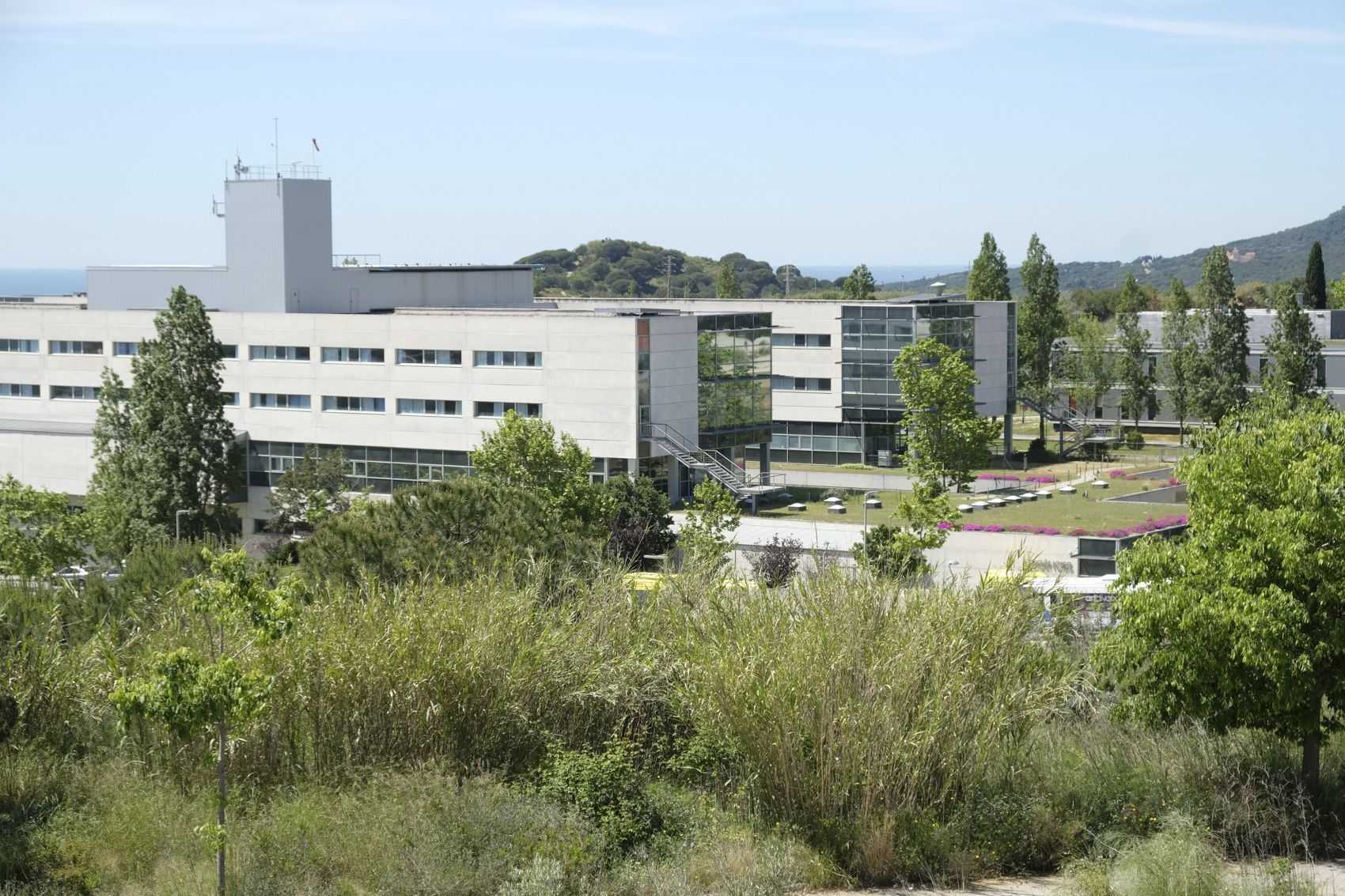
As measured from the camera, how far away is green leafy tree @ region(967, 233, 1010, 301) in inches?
3885

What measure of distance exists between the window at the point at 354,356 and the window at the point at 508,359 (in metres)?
4.38

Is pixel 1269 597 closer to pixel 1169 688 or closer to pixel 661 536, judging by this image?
pixel 1169 688

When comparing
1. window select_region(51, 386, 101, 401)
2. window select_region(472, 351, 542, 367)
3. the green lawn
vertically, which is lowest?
the green lawn

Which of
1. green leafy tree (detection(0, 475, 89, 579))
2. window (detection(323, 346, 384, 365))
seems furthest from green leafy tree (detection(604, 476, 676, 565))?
green leafy tree (detection(0, 475, 89, 579))

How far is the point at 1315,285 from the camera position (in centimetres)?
11888

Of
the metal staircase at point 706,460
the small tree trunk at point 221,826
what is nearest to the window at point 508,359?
the metal staircase at point 706,460

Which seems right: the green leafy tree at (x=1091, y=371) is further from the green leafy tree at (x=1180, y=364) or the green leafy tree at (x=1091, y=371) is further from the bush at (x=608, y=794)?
the bush at (x=608, y=794)

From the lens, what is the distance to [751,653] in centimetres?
1555

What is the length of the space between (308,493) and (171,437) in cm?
607

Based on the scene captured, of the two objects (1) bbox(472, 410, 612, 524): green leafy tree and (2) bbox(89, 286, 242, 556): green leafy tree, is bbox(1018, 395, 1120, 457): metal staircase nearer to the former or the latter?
(1) bbox(472, 410, 612, 524): green leafy tree

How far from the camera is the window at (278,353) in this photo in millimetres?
65625

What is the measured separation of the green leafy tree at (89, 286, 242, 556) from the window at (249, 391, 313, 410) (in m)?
8.52

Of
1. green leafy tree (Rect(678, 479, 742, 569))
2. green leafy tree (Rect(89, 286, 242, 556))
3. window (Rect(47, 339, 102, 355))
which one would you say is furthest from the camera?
window (Rect(47, 339, 102, 355))

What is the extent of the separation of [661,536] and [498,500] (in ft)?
68.7
